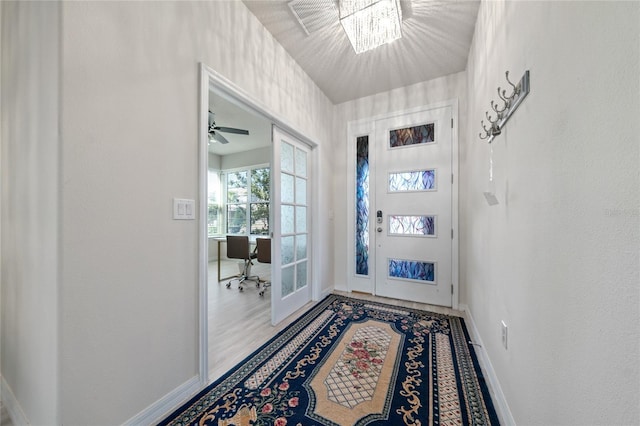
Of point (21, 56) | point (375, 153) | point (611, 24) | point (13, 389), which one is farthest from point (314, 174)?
point (13, 389)

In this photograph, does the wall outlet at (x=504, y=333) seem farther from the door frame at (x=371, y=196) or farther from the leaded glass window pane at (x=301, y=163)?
the leaded glass window pane at (x=301, y=163)

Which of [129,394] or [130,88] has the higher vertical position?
[130,88]

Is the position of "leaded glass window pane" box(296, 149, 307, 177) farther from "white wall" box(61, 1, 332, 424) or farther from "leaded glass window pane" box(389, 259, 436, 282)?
"leaded glass window pane" box(389, 259, 436, 282)

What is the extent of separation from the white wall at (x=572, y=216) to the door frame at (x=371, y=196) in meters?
1.46

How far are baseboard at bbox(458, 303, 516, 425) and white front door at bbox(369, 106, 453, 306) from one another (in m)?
0.76

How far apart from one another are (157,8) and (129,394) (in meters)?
2.00

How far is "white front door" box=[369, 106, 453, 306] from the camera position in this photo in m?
2.77

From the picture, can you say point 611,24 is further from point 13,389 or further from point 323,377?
point 13,389

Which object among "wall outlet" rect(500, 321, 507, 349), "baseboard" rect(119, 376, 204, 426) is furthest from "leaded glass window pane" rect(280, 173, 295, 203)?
"wall outlet" rect(500, 321, 507, 349)

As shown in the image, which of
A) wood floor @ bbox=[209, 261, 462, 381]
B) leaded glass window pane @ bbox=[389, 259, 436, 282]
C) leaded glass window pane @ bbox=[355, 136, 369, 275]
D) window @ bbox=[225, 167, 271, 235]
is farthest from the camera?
window @ bbox=[225, 167, 271, 235]

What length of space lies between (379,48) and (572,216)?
228cm

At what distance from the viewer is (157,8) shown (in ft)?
4.13

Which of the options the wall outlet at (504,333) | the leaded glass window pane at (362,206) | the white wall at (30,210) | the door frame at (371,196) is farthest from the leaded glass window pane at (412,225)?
the white wall at (30,210)

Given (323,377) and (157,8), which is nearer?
(157,8)
